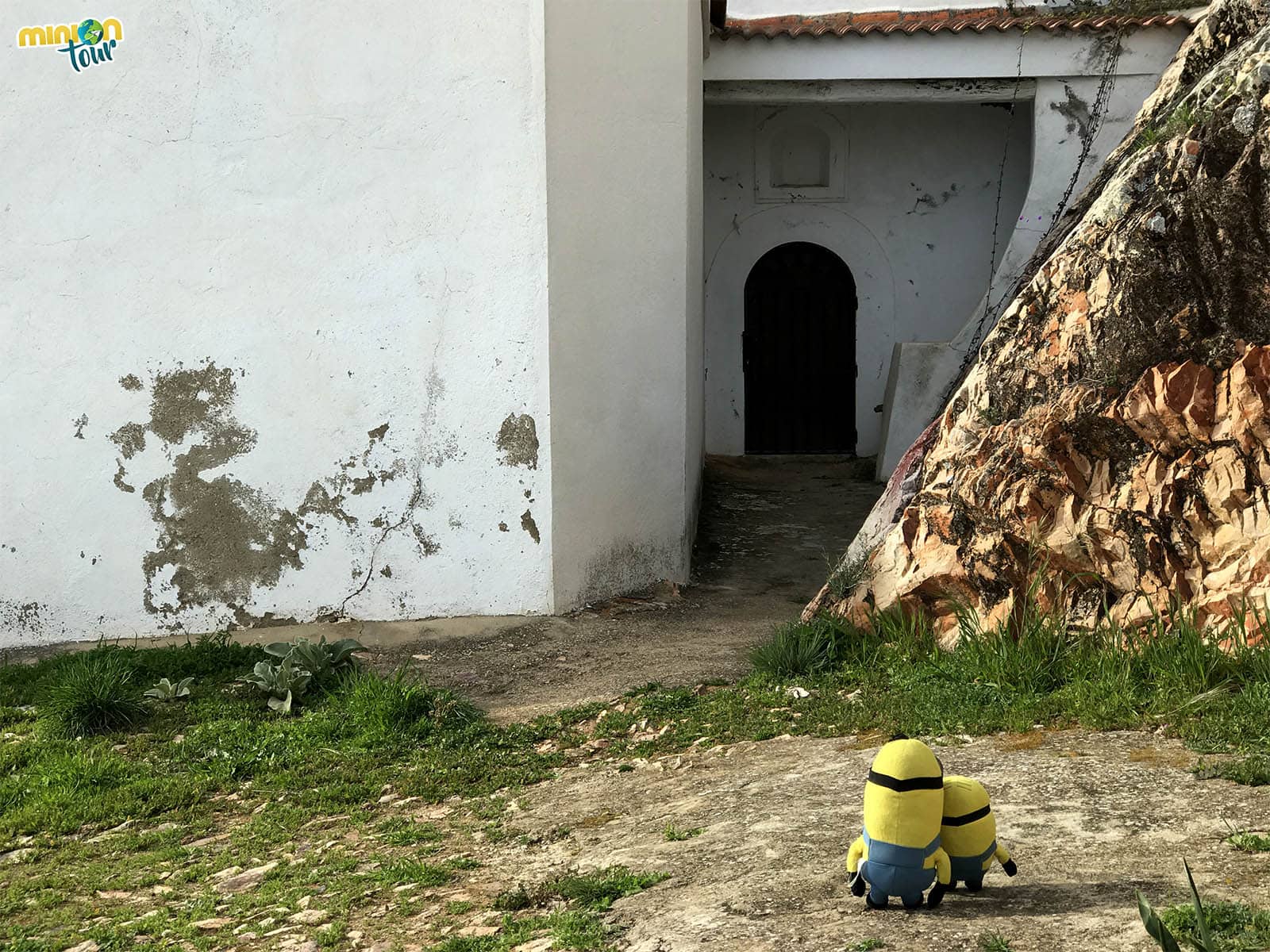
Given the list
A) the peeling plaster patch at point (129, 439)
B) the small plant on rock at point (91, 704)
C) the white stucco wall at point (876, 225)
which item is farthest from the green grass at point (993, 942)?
the white stucco wall at point (876, 225)

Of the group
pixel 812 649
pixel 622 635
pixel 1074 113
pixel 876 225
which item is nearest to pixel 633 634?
pixel 622 635

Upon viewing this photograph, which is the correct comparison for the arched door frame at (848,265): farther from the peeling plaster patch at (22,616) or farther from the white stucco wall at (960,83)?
the peeling plaster patch at (22,616)

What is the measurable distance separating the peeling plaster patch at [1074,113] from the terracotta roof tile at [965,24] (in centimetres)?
54

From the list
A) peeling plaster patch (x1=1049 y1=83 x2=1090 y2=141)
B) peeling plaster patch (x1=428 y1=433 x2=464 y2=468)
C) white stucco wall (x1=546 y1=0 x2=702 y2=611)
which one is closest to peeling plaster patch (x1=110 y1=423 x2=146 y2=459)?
peeling plaster patch (x1=428 y1=433 x2=464 y2=468)

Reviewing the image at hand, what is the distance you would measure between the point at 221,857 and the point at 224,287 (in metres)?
3.50

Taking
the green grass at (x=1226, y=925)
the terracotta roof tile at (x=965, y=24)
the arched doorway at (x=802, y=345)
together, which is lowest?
the green grass at (x=1226, y=925)

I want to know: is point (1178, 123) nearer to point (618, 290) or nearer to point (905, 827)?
point (618, 290)

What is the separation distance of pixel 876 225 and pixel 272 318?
24.8 ft

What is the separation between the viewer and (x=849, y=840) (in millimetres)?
3436

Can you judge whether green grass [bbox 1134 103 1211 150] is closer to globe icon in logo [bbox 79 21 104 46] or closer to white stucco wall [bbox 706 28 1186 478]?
white stucco wall [bbox 706 28 1186 478]

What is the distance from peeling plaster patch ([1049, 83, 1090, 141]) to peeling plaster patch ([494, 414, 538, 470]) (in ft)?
20.5

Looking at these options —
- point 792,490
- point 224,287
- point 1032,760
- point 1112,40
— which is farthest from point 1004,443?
point 1112,40

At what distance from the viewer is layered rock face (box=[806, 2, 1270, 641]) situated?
470 cm

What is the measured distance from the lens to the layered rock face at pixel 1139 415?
185 inches
